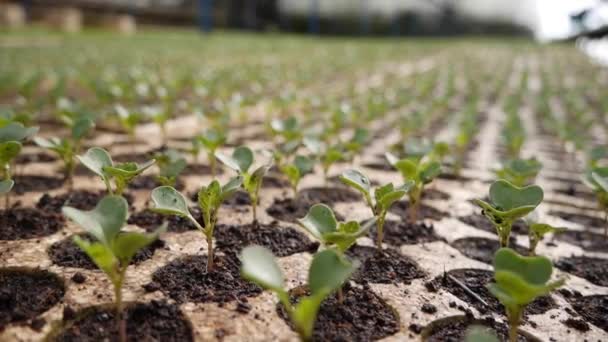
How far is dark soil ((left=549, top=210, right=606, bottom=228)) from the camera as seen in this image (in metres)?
1.60

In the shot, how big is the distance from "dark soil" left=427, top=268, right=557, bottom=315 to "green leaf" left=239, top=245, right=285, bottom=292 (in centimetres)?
50

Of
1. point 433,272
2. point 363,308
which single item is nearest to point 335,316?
point 363,308

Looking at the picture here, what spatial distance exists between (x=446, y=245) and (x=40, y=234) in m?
0.99

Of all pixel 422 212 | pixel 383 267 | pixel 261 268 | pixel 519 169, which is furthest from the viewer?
pixel 422 212

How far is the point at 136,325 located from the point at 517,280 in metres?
0.62

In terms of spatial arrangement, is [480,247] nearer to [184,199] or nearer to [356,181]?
[356,181]

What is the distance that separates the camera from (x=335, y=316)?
925mm

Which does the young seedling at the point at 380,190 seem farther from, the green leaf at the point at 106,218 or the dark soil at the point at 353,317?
the green leaf at the point at 106,218

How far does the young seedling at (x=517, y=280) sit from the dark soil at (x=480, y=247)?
463 millimetres

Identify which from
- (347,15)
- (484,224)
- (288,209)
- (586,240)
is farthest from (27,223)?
(347,15)

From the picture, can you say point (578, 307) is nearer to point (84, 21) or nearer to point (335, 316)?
point (335, 316)

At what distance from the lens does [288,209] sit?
1493 millimetres

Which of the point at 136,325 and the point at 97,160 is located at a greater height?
the point at 97,160

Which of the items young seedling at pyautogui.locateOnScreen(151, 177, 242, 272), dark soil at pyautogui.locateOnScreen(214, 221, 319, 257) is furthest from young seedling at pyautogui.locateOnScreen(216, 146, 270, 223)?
young seedling at pyautogui.locateOnScreen(151, 177, 242, 272)
